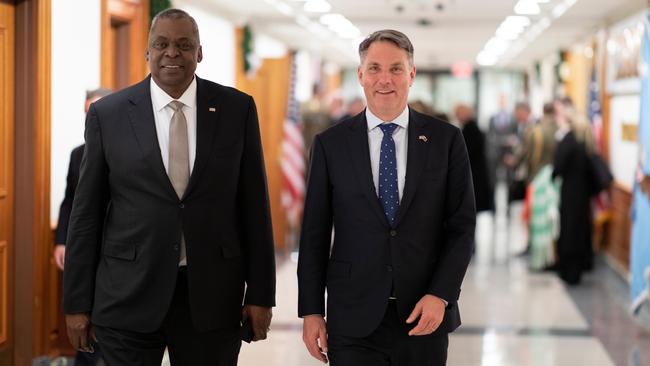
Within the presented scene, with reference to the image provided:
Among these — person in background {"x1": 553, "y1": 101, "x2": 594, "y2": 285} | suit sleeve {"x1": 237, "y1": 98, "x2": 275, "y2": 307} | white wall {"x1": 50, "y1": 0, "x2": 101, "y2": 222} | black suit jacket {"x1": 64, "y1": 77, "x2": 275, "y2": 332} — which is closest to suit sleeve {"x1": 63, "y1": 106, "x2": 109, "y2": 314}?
black suit jacket {"x1": 64, "y1": 77, "x2": 275, "y2": 332}

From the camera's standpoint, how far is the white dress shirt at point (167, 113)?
3.09m

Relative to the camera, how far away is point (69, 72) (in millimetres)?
6086

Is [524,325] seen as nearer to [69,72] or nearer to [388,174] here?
[69,72]

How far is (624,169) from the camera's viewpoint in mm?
10734

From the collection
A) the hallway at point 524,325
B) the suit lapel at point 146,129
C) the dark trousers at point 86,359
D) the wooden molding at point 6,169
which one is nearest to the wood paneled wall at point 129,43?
the wooden molding at point 6,169

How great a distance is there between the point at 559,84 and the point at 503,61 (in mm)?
6395

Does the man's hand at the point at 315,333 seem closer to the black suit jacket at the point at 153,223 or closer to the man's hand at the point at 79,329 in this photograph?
the black suit jacket at the point at 153,223

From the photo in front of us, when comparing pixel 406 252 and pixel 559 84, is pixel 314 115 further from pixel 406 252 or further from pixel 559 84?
pixel 406 252

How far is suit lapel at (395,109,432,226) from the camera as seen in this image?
306 centimetres

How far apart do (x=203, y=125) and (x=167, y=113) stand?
0.38ft

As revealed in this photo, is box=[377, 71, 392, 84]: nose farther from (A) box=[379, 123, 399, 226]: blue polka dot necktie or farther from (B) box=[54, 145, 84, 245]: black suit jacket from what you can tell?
(B) box=[54, 145, 84, 245]: black suit jacket

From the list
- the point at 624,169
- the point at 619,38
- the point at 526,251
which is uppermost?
the point at 619,38

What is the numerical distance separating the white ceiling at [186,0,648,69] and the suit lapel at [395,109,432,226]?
686cm

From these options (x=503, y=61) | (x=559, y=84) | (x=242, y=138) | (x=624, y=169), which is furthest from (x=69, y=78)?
(x=503, y=61)
